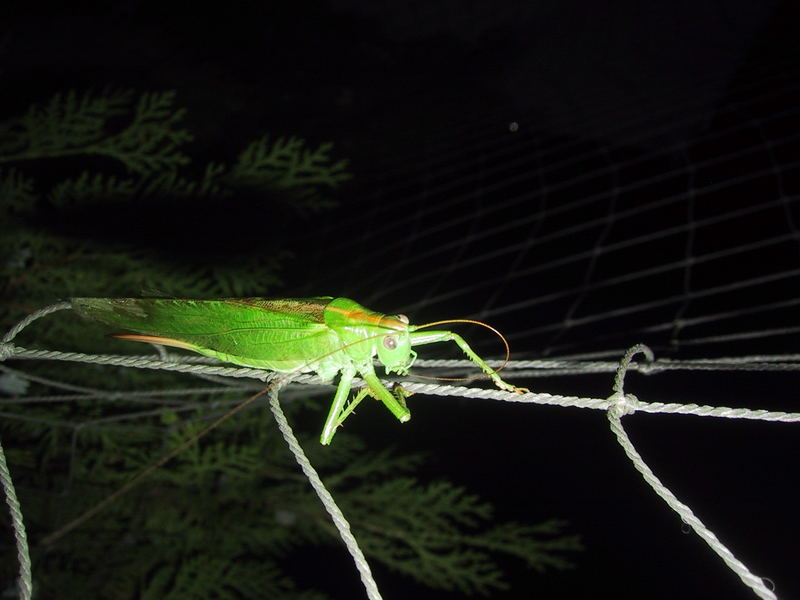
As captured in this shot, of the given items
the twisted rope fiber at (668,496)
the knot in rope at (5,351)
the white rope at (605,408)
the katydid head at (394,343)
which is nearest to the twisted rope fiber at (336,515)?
the white rope at (605,408)

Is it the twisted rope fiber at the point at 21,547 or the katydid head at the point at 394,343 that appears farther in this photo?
the katydid head at the point at 394,343

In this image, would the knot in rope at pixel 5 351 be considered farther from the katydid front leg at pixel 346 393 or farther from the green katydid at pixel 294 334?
the katydid front leg at pixel 346 393

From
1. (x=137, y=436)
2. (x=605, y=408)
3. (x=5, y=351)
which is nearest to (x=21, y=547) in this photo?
(x=5, y=351)

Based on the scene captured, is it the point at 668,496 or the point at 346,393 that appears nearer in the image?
the point at 668,496

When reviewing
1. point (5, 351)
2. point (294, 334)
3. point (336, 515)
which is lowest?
point (336, 515)

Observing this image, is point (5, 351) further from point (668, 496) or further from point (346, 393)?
point (668, 496)

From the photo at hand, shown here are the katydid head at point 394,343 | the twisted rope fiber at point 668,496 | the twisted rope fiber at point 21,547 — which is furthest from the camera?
the katydid head at point 394,343

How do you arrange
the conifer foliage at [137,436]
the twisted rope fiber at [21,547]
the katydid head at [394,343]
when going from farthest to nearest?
the conifer foliage at [137,436]
the katydid head at [394,343]
the twisted rope fiber at [21,547]

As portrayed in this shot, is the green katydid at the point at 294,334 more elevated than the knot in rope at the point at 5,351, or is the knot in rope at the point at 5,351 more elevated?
the knot in rope at the point at 5,351

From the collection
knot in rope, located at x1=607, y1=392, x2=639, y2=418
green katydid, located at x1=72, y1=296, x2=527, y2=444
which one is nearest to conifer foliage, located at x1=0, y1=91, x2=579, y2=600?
green katydid, located at x1=72, y1=296, x2=527, y2=444
